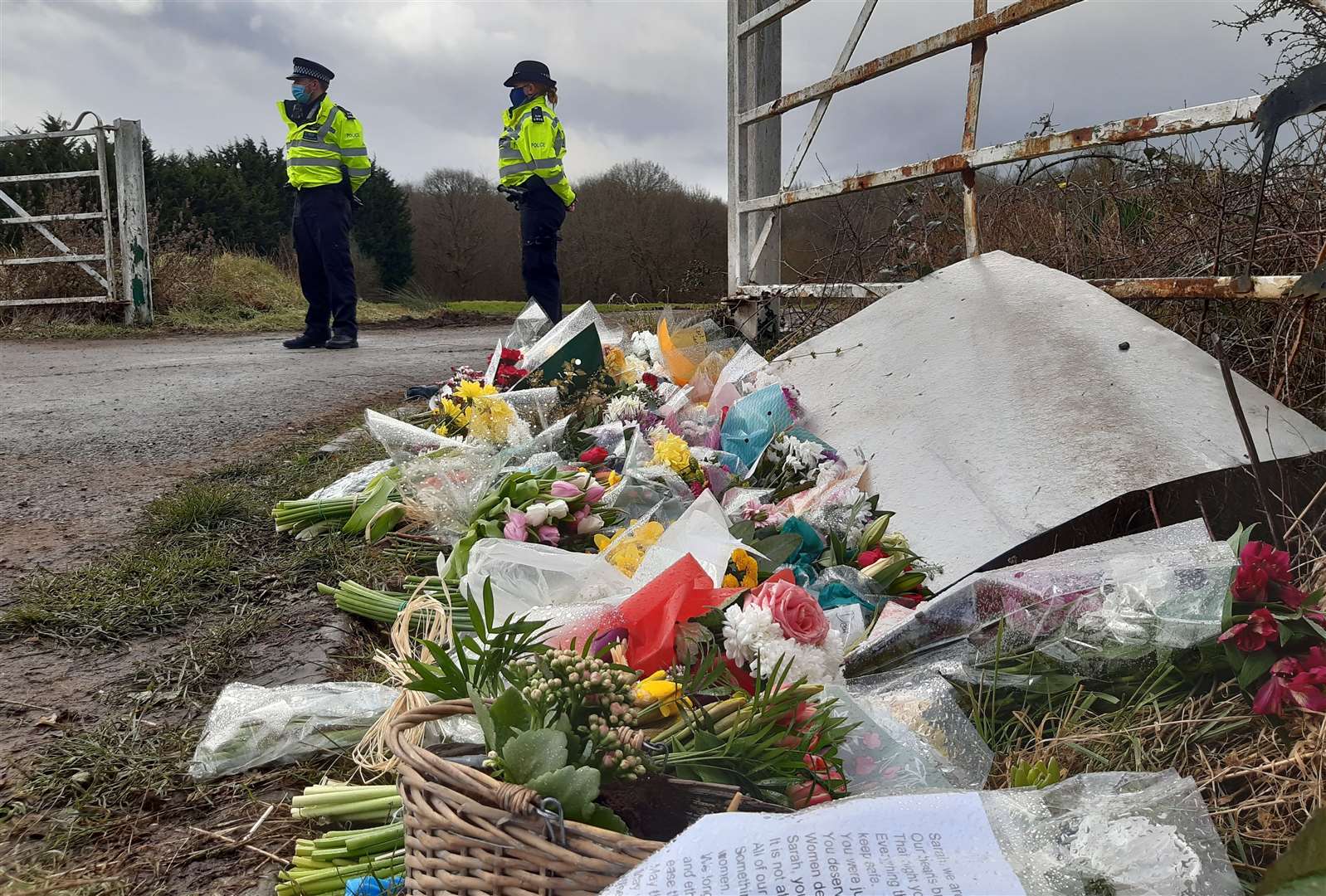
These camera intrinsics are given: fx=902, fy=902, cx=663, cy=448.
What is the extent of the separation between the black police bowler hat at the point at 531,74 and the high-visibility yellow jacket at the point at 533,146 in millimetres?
140

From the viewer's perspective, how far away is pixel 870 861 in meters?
0.91

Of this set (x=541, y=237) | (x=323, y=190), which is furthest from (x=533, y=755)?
(x=323, y=190)

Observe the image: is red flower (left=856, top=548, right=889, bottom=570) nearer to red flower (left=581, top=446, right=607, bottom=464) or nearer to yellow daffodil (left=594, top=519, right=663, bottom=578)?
yellow daffodil (left=594, top=519, right=663, bottom=578)

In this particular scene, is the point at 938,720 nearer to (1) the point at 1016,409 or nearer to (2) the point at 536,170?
(1) the point at 1016,409

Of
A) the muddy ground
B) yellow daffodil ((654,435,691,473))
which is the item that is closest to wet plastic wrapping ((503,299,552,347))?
the muddy ground

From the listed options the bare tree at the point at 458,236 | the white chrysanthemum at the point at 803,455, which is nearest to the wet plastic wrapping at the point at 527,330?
the white chrysanthemum at the point at 803,455

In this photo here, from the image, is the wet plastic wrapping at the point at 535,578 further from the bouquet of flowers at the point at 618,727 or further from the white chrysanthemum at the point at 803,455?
the white chrysanthemum at the point at 803,455

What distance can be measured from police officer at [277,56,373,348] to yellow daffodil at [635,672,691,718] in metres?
7.58

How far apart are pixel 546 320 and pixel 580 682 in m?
3.83

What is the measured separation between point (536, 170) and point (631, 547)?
584 cm

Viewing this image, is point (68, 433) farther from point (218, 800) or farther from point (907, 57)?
point (907, 57)

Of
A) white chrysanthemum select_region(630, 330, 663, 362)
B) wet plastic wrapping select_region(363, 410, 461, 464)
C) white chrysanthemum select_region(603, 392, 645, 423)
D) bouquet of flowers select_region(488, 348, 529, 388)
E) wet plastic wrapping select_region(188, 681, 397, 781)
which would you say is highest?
white chrysanthemum select_region(630, 330, 663, 362)

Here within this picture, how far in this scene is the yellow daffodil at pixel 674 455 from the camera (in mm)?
2840

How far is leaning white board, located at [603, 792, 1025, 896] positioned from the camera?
874mm
